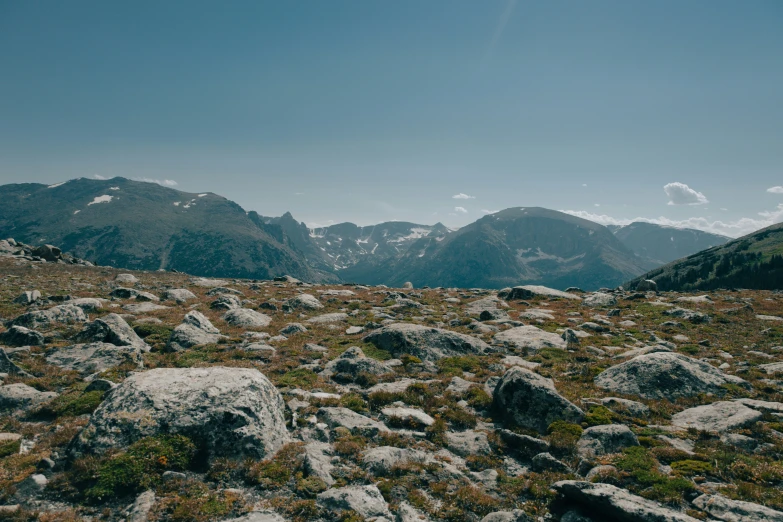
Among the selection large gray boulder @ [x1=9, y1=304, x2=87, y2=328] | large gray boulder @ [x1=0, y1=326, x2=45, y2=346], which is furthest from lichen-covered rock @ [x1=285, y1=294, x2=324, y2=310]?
large gray boulder @ [x1=0, y1=326, x2=45, y2=346]

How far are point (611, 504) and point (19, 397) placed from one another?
23.4 meters

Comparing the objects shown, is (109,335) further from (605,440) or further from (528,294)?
(528,294)

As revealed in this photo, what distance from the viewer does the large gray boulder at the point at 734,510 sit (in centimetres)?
961

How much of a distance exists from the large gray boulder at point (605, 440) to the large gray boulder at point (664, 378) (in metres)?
5.83

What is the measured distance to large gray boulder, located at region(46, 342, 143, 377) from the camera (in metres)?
18.9

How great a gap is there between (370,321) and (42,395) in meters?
23.3

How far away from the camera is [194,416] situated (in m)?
12.7

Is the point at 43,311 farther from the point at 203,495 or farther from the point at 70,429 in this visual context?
the point at 203,495

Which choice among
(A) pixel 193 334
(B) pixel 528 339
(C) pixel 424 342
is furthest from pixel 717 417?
(A) pixel 193 334

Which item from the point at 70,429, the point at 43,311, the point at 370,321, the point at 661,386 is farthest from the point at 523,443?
the point at 43,311

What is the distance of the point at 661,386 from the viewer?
19.3 metres

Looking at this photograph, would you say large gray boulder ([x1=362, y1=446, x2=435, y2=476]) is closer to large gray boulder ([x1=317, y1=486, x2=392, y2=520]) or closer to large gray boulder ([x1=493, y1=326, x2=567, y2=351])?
large gray boulder ([x1=317, y1=486, x2=392, y2=520])

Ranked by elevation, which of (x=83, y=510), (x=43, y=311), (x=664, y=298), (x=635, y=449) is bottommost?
(x=83, y=510)

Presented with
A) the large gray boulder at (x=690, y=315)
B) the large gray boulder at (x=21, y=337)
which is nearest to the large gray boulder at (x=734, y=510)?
the large gray boulder at (x=21, y=337)
